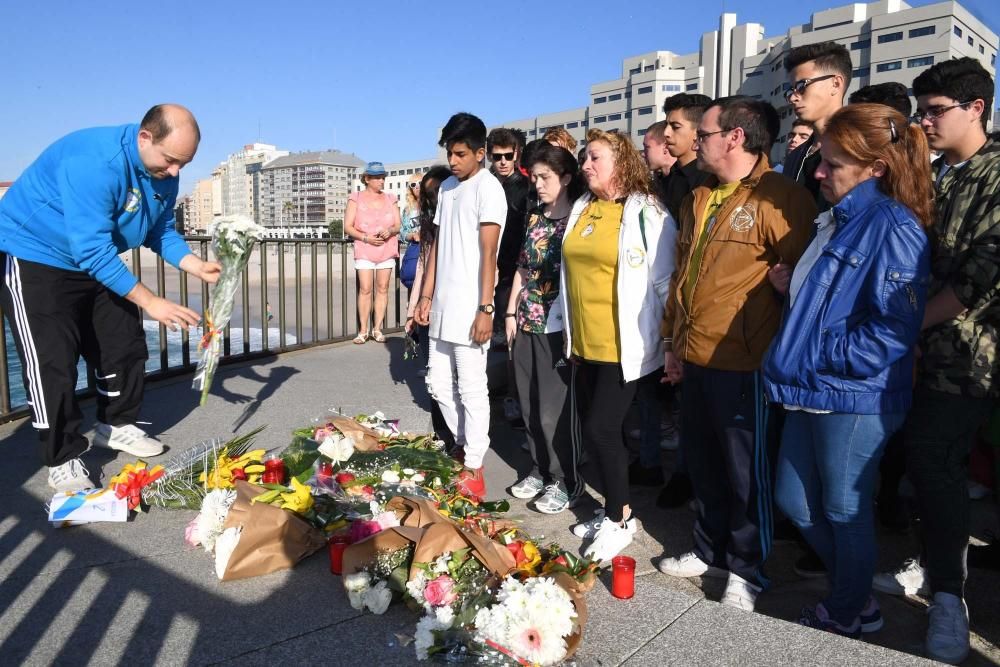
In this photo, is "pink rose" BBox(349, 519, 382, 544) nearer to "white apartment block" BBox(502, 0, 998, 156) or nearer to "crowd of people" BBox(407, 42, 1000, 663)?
"crowd of people" BBox(407, 42, 1000, 663)

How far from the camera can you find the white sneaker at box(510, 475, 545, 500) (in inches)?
157

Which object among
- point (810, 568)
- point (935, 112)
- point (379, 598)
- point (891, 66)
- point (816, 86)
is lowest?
point (810, 568)

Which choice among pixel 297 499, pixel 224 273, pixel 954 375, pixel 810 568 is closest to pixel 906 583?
pixel 810 568

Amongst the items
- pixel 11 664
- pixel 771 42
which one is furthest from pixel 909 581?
pixel 771 42

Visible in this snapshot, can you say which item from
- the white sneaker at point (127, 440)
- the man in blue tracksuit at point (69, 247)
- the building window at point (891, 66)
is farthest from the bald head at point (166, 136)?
the building window at point (891, 66)

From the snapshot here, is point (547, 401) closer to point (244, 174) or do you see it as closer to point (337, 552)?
point (337, 552)

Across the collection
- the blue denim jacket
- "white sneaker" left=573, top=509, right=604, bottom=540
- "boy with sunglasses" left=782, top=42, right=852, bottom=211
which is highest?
"boy with sunglasses" left=782, top=42, right=852, bottom=211

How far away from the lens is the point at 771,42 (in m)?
66.3

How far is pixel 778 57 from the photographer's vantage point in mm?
59469

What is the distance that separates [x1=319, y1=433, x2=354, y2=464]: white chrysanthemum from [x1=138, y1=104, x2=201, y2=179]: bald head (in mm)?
1632

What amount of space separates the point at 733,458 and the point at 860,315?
30.0 inches

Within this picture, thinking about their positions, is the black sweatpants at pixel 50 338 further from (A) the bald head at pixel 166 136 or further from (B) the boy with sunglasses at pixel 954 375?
(B) the boy with sunglasses at pixel 954 375

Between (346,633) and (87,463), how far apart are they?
2.45 meters

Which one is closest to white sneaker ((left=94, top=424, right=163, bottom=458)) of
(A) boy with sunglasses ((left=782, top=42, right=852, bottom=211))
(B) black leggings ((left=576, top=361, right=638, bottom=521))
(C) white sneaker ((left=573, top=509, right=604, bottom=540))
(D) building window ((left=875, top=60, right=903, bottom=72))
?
(C) white sneaker ((left=573, top=509, right=604, bottom=540))
